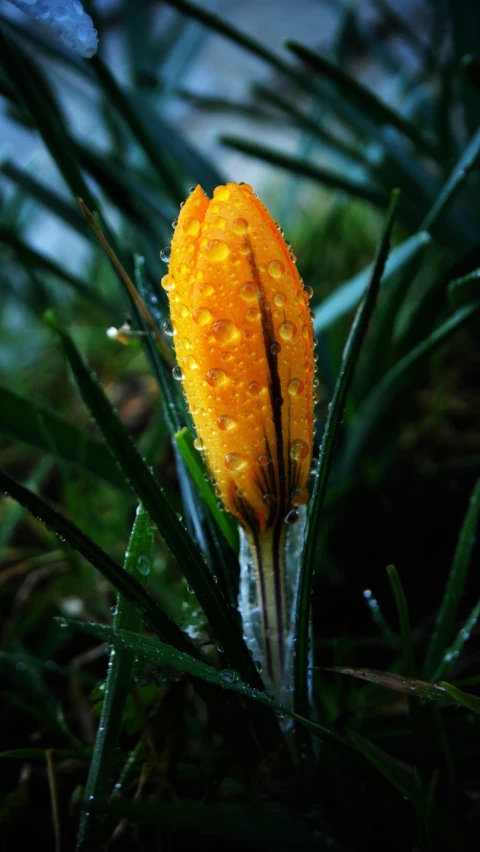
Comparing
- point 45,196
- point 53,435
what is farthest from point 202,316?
point 45,196

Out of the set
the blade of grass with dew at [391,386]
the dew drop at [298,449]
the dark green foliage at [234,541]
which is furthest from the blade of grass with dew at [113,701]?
the blade of grass with dew at [391,386]

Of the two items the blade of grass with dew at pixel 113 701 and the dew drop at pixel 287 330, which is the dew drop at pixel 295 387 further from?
the blade of grass with dew at pixel 113 701

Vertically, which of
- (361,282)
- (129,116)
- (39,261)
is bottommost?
(361,282)

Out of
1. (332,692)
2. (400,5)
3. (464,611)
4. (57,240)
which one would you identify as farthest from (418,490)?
(400,5)

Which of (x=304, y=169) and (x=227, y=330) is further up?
(x=304, y=169)

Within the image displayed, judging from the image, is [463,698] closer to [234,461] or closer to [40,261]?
[234,461]

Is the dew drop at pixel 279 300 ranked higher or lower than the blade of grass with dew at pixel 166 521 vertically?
higher
